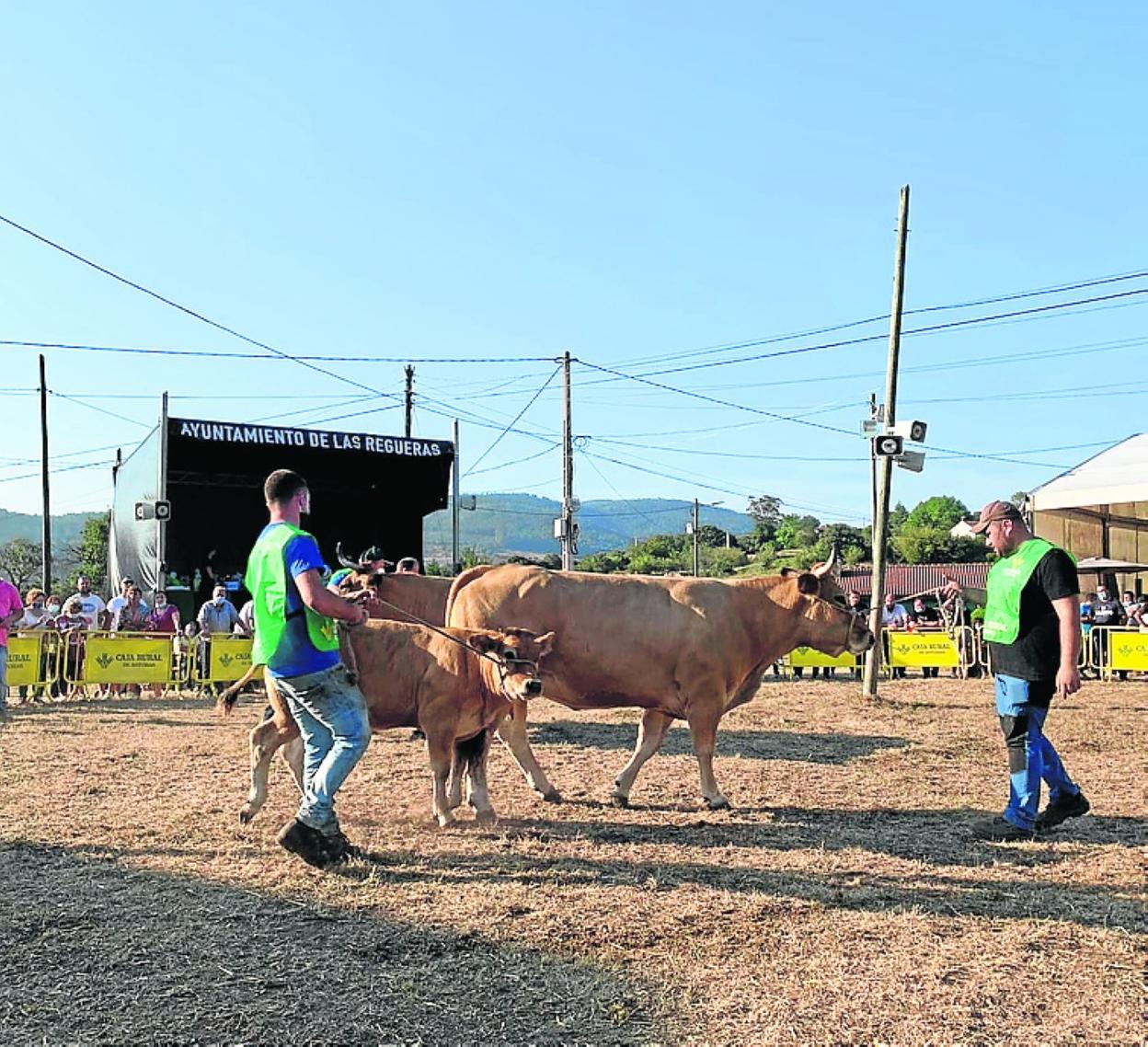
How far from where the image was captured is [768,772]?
9.20 metres

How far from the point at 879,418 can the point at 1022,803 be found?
862 centimetres

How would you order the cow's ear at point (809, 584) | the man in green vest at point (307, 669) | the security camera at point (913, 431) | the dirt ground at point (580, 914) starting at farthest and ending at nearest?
the security camera at point (913, 431)
the cow's ear at point (809, 584)
the man in green vest at point (307, 669)
the dirt ground at point (580, 914)

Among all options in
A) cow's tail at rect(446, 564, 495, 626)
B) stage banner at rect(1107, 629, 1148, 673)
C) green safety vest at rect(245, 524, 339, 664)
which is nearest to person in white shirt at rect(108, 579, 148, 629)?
cow's tail at rect(446, 564, 495, 626)

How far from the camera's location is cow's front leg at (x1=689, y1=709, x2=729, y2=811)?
7.77 metres

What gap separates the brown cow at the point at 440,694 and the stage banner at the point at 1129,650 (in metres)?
14.6

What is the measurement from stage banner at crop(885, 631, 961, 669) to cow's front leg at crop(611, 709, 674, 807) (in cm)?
1303

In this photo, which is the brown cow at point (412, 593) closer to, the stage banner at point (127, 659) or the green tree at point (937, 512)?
the stage banner at point (127, 659)

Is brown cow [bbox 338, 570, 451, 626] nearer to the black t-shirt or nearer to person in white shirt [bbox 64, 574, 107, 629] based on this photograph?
the black t-shirt

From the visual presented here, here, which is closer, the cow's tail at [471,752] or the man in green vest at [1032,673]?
the man in green vest at [1032,673]

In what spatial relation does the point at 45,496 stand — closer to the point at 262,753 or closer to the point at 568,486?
the point at 568,486

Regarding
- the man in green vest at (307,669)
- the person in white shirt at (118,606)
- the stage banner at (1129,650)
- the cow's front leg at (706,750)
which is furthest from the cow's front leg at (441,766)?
the stage banner at (1129,650)

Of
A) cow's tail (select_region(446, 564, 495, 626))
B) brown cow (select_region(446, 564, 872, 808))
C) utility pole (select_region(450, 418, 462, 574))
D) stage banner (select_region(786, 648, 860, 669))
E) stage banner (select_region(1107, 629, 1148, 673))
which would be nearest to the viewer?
brown cow (select_region(446, 564, 872, 808))

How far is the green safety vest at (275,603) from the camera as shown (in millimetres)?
5898

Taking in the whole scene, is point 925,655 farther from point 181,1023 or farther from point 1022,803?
point 181,1023
